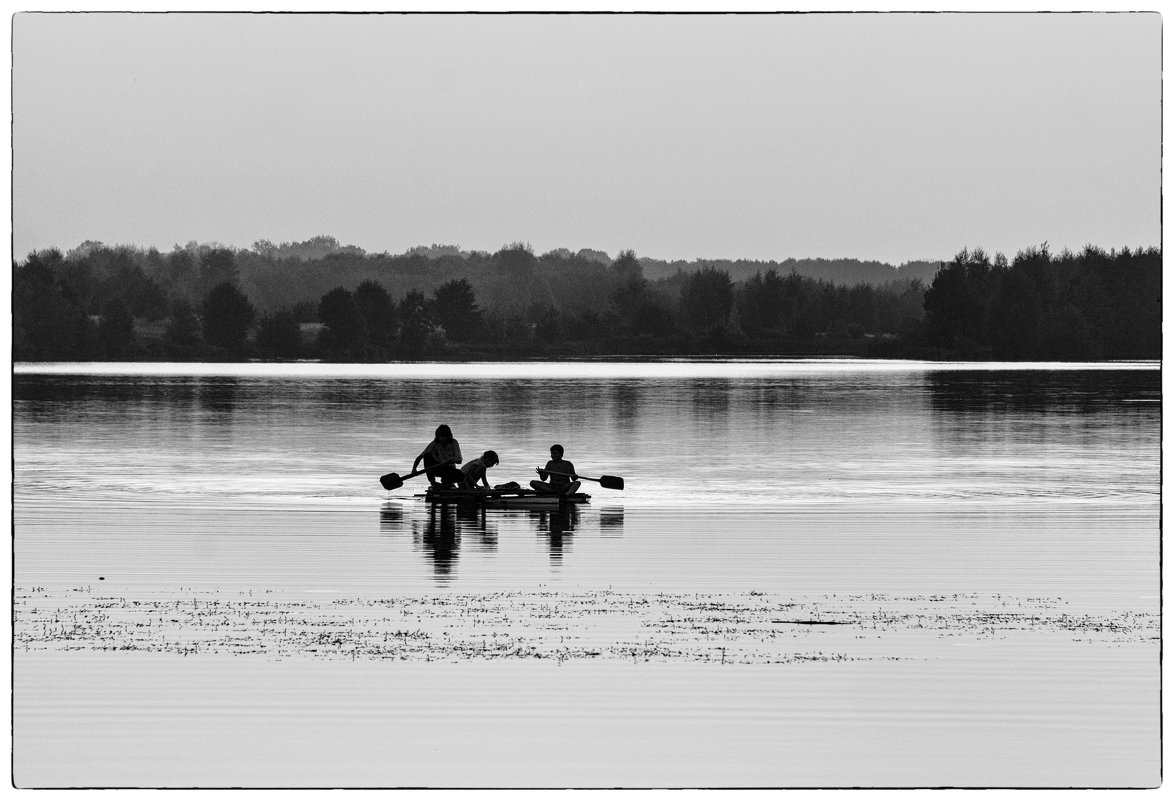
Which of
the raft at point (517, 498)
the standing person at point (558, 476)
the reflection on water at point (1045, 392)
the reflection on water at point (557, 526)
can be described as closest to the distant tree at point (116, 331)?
the reflection on water at point (1045, 392)

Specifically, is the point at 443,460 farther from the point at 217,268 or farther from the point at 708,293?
the point at 708,293

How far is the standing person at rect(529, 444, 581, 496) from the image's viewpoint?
69.9ft

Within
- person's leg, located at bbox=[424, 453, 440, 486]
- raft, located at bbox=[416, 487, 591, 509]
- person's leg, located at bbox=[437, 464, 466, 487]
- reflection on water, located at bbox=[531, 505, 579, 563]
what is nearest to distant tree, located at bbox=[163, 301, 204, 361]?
person's leg, located at bbox=[424, 453, 440, 486]

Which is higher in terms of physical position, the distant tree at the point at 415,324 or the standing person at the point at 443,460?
the distant tree at the point at 415,324

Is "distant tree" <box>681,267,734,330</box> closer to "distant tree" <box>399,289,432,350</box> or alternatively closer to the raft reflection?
"distant tree" <box>399,289,432,350</box>

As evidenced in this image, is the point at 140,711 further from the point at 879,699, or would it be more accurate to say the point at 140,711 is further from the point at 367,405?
the point at 367,405

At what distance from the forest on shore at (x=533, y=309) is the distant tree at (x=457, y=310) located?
92 millimetres

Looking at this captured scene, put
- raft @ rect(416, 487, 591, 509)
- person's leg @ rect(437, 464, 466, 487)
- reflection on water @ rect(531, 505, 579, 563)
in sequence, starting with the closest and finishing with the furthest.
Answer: reflection on water @ rect(531, 505, 579, 563), raft @ rect(416, 487, 591, 509), person's leg @ rect(437, 464, 466, 487)

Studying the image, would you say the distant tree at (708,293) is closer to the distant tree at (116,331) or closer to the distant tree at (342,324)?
the distant tree at (342,324)

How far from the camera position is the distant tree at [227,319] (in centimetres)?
11031

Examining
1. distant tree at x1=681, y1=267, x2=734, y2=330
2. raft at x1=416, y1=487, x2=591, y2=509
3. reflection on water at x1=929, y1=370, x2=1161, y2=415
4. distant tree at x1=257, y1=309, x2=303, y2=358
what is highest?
distant tree at x1=681, y1=267, x2=734, y2=330

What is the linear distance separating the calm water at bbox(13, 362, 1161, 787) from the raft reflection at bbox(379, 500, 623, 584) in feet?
0.29

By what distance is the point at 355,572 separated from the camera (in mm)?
15891

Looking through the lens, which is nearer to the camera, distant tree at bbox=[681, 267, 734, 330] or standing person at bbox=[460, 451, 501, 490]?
standing person at bbox=[460, 451, 501, 490]
